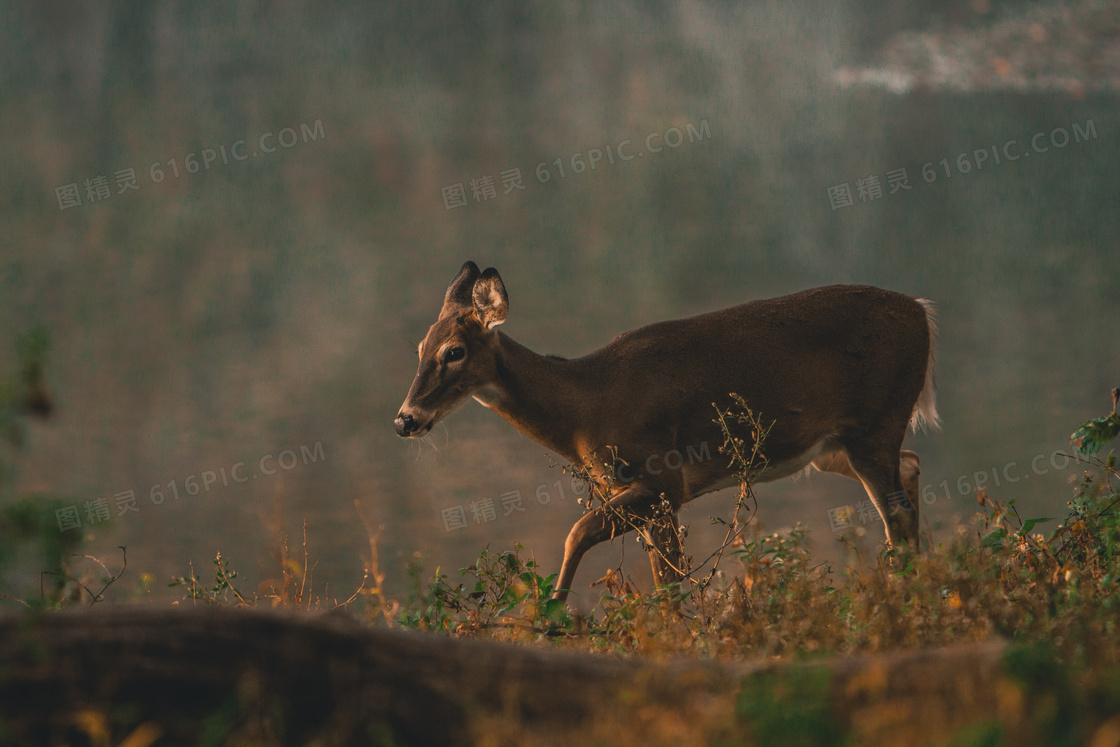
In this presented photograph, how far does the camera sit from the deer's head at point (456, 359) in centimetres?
673

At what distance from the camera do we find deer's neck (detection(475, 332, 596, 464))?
6980mm

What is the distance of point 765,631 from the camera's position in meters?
3.87

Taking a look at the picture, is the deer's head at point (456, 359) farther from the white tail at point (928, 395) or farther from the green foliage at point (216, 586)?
the white tail at point (928, 395)

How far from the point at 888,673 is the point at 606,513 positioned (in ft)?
11.9

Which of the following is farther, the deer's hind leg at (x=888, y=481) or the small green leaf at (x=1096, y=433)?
the deer's hind leg at (x=888, y=481)

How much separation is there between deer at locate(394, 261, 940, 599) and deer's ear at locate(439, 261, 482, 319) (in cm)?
1

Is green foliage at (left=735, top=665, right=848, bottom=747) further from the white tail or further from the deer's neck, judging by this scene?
the white tail

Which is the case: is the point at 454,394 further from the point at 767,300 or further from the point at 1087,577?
the point at 1087,577

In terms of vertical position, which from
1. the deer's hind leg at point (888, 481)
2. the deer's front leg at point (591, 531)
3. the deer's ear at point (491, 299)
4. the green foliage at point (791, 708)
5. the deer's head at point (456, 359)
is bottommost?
the deer's hind leg at point (888, 481)

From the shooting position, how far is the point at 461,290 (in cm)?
742

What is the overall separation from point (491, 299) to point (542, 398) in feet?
2.49

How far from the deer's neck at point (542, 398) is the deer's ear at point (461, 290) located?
0.47m

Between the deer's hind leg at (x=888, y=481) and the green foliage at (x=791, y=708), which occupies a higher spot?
the green foliage at (x=791, y=708)

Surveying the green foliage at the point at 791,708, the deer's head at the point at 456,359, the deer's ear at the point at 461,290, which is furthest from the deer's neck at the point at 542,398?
the green foliage at the point at 791,708
